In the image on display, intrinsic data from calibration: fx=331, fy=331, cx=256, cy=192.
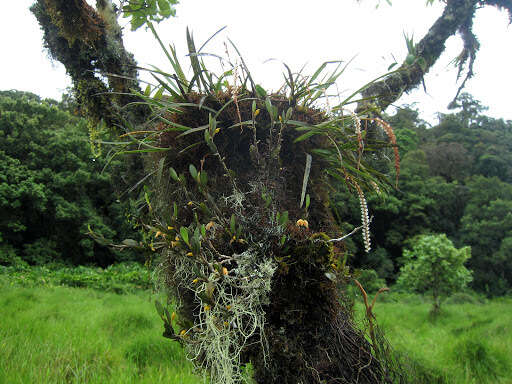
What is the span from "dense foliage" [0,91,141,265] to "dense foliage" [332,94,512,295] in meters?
13.5

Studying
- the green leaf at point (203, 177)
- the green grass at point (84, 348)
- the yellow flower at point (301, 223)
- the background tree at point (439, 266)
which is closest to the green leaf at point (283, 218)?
the yellow flower at point (301, 223)

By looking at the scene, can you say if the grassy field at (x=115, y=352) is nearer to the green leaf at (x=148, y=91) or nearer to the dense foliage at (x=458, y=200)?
the green leaf at (x=148, y=91)

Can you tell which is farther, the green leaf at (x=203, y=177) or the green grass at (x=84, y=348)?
the green grass at (x=84, y=348)

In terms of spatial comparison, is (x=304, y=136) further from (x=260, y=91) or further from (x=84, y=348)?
(x=84, y=348)

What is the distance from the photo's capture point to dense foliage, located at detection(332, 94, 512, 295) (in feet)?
58.5

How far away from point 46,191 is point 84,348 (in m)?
15.6

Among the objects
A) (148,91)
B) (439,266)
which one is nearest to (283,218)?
(148,91)

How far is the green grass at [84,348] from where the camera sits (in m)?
2.23

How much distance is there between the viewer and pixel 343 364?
3.71 ft

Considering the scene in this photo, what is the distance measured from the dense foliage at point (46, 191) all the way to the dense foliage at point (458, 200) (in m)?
13.5

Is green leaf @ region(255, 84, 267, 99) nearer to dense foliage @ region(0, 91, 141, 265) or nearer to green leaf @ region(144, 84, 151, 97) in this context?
green leaf @ region(144, 84, 151, 97)

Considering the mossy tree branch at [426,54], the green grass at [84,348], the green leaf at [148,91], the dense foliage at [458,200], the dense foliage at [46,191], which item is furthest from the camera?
the dense foliage at [458,200]

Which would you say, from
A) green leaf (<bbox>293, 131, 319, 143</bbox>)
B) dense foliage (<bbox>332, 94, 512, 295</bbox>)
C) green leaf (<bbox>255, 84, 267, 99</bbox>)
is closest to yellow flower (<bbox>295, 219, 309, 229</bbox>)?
green leaf (<bbox>293, 131, 319, 143</bbox>)

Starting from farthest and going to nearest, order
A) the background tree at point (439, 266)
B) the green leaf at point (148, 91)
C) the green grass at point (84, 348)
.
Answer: the background tree at point (439, 266) → the green grass at point (84, 348) → the green leaf at point (148, 91)
